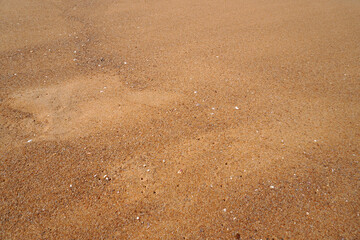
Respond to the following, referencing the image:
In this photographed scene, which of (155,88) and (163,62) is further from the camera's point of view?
(163,62)

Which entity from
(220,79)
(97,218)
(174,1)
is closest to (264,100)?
(220,79)

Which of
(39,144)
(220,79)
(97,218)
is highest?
(220,79)

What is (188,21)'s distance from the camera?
5.73 m

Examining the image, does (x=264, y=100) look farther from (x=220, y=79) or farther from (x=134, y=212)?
(x=134, y=212)

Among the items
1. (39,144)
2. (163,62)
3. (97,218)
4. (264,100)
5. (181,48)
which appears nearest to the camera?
(97,218)

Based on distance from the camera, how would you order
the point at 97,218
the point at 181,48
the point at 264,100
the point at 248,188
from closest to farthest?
1. the point at 97,218
2. the point at 248,188
3. the point at 264,100
4. the point at 181,48

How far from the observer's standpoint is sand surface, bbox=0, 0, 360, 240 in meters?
2.41

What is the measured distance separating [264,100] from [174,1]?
4.40 metres

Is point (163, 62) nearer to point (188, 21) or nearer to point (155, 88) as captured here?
point (155, 88)

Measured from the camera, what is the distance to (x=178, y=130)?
3.20 m

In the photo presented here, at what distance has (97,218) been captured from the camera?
240 centimetres

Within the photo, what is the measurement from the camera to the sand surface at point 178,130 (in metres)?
2.41

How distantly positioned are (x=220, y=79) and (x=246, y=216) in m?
2.28

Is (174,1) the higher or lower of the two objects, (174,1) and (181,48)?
the higher
